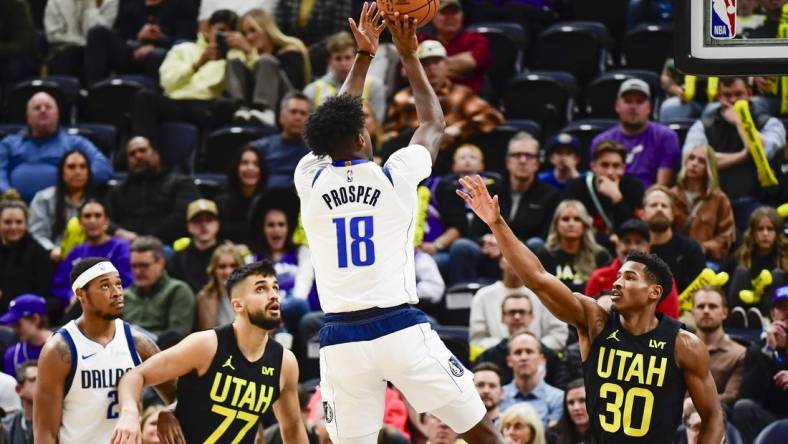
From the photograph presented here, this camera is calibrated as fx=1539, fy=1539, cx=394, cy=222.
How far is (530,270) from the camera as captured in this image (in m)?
7.64

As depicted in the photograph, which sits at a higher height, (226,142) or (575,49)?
(575,49)

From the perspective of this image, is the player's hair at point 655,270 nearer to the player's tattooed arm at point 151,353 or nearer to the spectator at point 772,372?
the spectator at point 772,372

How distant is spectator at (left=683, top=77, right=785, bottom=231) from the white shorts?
526cm

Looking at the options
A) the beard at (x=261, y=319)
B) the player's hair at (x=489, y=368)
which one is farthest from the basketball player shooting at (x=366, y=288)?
the player's hair at (x=489, y=368)

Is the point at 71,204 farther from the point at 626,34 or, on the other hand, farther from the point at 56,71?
the point at 626,34

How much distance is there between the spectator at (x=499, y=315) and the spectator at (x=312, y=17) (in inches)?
173

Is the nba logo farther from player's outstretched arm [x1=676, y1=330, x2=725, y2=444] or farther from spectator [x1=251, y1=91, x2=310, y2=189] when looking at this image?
spectator [x1=251, y1=91, x2=310, y2=189]

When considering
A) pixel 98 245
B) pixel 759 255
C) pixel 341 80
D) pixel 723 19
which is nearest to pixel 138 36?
pixel 341 80

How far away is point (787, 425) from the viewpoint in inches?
368

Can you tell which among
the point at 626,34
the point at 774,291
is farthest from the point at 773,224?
the point at 626,34

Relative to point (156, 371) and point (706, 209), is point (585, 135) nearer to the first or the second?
point (706, 209)

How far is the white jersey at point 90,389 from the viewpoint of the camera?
827cm

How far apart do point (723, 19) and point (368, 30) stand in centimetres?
177

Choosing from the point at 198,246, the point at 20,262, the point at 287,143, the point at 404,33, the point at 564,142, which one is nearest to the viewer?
the point at 404,33
